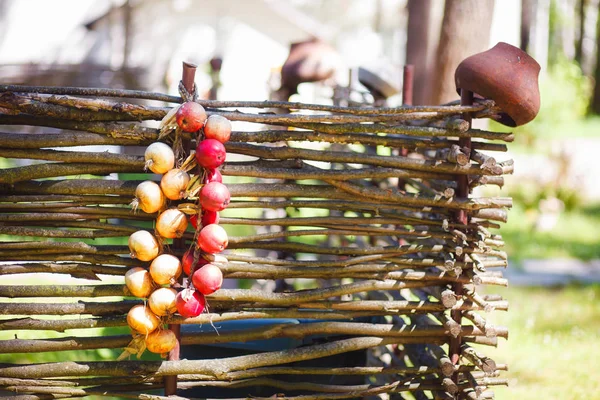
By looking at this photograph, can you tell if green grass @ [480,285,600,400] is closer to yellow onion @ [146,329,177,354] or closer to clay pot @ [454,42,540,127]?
clay pot @ [454,42,540,127]

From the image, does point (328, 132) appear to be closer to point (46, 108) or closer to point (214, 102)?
point (214, 102)

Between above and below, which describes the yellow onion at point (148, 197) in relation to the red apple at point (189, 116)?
below

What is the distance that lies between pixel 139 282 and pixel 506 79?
159 centimetres

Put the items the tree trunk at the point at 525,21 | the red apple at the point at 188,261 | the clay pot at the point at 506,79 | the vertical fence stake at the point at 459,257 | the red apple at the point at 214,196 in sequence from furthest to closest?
the tree trunk at the point at 525,21 → the vertical fence stake at the point at 459,257 → the clay pot at the point at 506,79 → the red apple at the point at 188,261 → the red apple at the point at 214,196

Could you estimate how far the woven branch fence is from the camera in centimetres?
266

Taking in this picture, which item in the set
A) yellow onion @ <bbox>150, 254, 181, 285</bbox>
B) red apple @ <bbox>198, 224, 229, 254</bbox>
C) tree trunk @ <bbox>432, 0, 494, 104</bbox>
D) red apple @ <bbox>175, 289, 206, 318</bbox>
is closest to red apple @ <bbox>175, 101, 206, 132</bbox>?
red apple @ <bbox>198, 224, 229, 254</bbox>

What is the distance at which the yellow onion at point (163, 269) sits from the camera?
8.22 feet

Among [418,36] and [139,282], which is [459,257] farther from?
[418,36]

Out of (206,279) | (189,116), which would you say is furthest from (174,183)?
(206,279)

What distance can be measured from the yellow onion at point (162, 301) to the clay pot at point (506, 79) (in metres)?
1.43

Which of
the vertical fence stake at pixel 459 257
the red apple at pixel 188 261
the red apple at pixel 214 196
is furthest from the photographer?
the vertical fence stake at pixel 459 257

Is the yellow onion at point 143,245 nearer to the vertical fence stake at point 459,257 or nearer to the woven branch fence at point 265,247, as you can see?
the woven branch fence at point 265,247

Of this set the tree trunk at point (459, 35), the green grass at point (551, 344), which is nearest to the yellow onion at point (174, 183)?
the green grass at point (551, 344)

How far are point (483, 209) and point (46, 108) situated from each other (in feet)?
6.08
